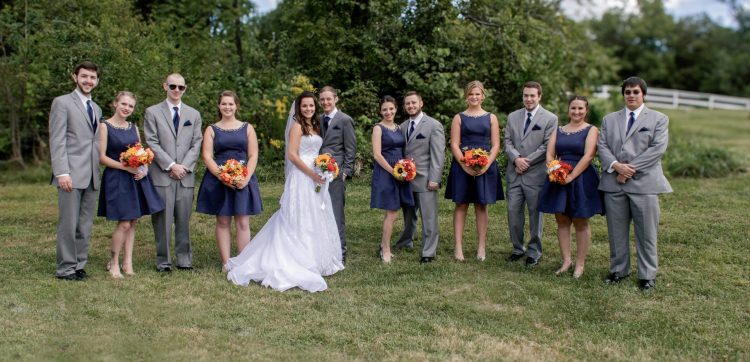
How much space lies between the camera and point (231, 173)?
24.9ft

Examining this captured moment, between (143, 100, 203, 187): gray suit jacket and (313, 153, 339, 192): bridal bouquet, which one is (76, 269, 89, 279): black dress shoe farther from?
(313, 153, 339, 192): bridal bouquet

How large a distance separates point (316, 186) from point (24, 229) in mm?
4599

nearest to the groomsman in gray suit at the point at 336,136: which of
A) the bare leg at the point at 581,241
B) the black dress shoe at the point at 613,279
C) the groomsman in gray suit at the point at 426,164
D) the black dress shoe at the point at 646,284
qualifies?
the groomsman in gray suit at the point at 426,164

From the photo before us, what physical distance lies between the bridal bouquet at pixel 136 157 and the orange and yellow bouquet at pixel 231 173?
2.29 ft

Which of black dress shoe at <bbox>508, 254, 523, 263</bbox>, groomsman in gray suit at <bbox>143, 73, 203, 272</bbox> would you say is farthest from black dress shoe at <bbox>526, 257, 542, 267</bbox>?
groomsman in gray suit at <bbox>143, 73, 203, 272</bbox>

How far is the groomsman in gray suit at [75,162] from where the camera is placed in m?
7.18

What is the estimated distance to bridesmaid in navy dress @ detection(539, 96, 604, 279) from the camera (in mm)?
7602

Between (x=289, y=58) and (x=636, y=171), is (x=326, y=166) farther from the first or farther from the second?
(x=289, y=58)

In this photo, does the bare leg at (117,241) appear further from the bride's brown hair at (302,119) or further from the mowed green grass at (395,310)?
the bride's brown hair at (302,119)

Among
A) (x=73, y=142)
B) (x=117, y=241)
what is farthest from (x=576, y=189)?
(x=73, y=142)

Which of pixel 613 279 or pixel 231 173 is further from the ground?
pixel 231 173

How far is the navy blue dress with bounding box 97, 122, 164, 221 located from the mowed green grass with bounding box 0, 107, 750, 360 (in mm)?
678

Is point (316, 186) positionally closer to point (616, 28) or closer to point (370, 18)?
point (370, 18)

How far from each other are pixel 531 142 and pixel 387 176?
1.62 metres
